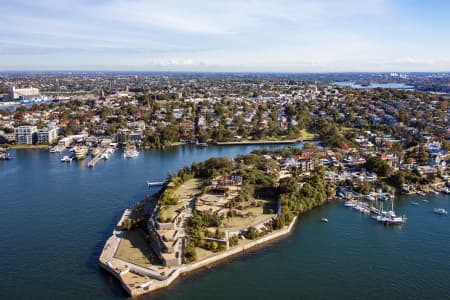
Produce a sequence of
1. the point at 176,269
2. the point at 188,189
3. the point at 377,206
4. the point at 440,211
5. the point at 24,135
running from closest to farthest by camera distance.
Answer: the point at 176,269, the point at 440,211, the point at 377,206, the point at 188,189, the point at 24,135

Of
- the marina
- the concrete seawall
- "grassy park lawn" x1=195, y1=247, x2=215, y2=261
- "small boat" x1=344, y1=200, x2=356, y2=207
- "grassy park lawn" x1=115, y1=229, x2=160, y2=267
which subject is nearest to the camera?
the concrete seawall

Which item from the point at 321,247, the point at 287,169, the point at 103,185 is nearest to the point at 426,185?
the point at 287,169

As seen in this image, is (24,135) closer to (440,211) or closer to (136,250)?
(136,250)

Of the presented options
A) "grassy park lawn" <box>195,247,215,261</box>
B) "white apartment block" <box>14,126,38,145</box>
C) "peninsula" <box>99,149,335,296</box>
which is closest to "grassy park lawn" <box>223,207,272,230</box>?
"peninsula" <box>99,149,335,296</box>

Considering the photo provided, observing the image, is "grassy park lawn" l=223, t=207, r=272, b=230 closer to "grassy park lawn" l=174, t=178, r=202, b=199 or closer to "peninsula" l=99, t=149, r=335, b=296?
"peninsula" l=99, t=149, r=335, b=296

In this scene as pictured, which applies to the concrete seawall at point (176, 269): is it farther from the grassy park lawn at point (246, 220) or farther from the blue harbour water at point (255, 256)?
the grassy park lawn at point (246, 220)

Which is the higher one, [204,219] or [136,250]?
[204,219]

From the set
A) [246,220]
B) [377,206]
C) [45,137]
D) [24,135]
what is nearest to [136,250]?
[246,220]
